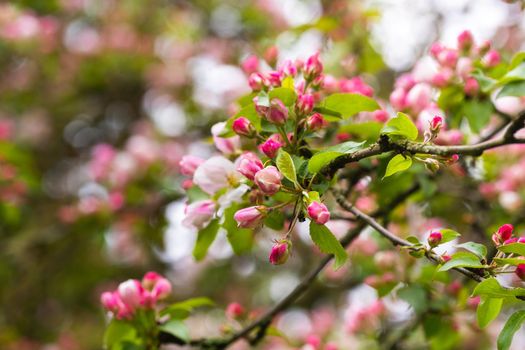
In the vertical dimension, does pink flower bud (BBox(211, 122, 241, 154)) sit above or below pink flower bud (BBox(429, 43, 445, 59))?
below

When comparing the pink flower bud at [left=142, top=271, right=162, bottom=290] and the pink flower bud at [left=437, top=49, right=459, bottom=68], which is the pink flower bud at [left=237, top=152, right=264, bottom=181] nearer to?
the pink flower bud at [left=142, top=271, right=162, bottom=290]

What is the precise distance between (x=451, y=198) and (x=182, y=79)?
8.43ft

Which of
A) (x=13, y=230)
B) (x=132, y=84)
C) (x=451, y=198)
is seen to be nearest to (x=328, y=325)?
(x=451, y=198)

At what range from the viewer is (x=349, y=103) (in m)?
1.12

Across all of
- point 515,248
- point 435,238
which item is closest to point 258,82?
point 435,238

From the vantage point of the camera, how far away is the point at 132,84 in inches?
177

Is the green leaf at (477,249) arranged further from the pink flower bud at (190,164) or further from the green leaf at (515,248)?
the pink flower bud at (190,164)

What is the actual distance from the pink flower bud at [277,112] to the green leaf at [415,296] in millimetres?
658

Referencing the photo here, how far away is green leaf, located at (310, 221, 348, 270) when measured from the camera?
1.00 metres

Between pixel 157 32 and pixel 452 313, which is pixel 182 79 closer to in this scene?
pixel 157 32

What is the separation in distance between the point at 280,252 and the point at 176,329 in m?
0.44

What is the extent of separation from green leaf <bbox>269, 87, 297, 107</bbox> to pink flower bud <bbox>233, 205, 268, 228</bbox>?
194 millimetres

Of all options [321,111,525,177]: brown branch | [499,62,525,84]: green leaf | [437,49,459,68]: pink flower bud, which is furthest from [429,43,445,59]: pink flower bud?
[321,111,525,177]: brown branch

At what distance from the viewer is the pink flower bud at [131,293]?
1.32 metres
